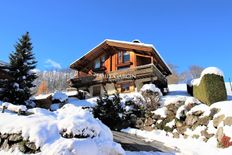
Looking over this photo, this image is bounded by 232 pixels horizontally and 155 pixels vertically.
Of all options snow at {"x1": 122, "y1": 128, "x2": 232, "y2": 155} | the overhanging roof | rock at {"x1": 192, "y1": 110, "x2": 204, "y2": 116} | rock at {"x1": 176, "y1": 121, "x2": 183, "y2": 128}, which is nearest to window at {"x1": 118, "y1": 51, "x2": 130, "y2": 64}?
the overhanging roof

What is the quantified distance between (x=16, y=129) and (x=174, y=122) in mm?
9650

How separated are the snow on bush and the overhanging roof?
20.6 metres

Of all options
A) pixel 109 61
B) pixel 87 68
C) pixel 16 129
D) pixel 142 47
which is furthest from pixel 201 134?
pixel 87 68

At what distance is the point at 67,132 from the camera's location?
7191mm

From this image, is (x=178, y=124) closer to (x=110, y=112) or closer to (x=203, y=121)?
(x=203, y=121)

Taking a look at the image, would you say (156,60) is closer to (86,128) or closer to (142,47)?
(142,47)

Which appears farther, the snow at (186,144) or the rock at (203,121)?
the rock at (203,121)

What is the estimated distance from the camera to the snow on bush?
21.6ft

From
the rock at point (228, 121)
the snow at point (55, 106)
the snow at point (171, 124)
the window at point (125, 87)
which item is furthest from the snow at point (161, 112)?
the window at point (125, 87)

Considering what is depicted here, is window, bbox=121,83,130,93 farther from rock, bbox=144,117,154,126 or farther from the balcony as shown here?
rock, bbox=144,117,154,126

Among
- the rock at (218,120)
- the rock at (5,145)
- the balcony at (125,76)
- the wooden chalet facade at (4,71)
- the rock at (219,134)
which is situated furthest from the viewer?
the balcony at (125,76)

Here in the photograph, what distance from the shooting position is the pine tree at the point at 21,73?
22.9 meters

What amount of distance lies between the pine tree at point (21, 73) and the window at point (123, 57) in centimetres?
1092

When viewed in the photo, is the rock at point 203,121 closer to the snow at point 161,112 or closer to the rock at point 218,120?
the rock at point 218,120
